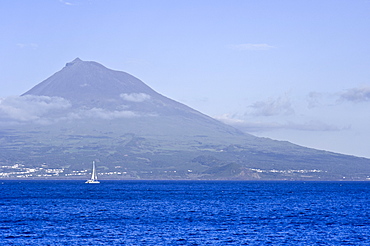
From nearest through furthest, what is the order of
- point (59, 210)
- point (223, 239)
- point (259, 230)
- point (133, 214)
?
point (223, 239)
point (259, 230)
point (133, 214)
point (59, 210)

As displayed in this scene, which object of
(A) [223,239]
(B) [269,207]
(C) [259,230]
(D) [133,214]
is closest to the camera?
(A) [223,239]

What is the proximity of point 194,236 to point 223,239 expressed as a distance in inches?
124

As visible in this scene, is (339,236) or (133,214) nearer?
(339,236)

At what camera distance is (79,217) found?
80.6 m

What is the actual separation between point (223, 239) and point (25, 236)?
18.6 metres

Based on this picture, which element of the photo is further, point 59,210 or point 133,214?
point 59,210

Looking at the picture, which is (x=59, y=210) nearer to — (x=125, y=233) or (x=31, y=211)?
(x=31, y=211)

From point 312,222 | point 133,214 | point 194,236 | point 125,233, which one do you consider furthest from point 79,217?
point 312,222

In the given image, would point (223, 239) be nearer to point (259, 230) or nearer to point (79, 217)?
point (259, 230)

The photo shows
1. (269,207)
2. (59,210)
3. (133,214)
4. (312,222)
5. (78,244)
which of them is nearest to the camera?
(78,244)

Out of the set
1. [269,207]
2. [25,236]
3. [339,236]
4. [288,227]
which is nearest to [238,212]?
[269,207]

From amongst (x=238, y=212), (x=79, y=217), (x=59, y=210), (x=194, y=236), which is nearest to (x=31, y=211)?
(x=59, y=210)

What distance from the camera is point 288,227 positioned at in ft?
231

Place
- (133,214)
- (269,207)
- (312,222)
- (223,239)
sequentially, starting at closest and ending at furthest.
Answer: (223,239) < (312,222) < (133,214) < (269,207)
